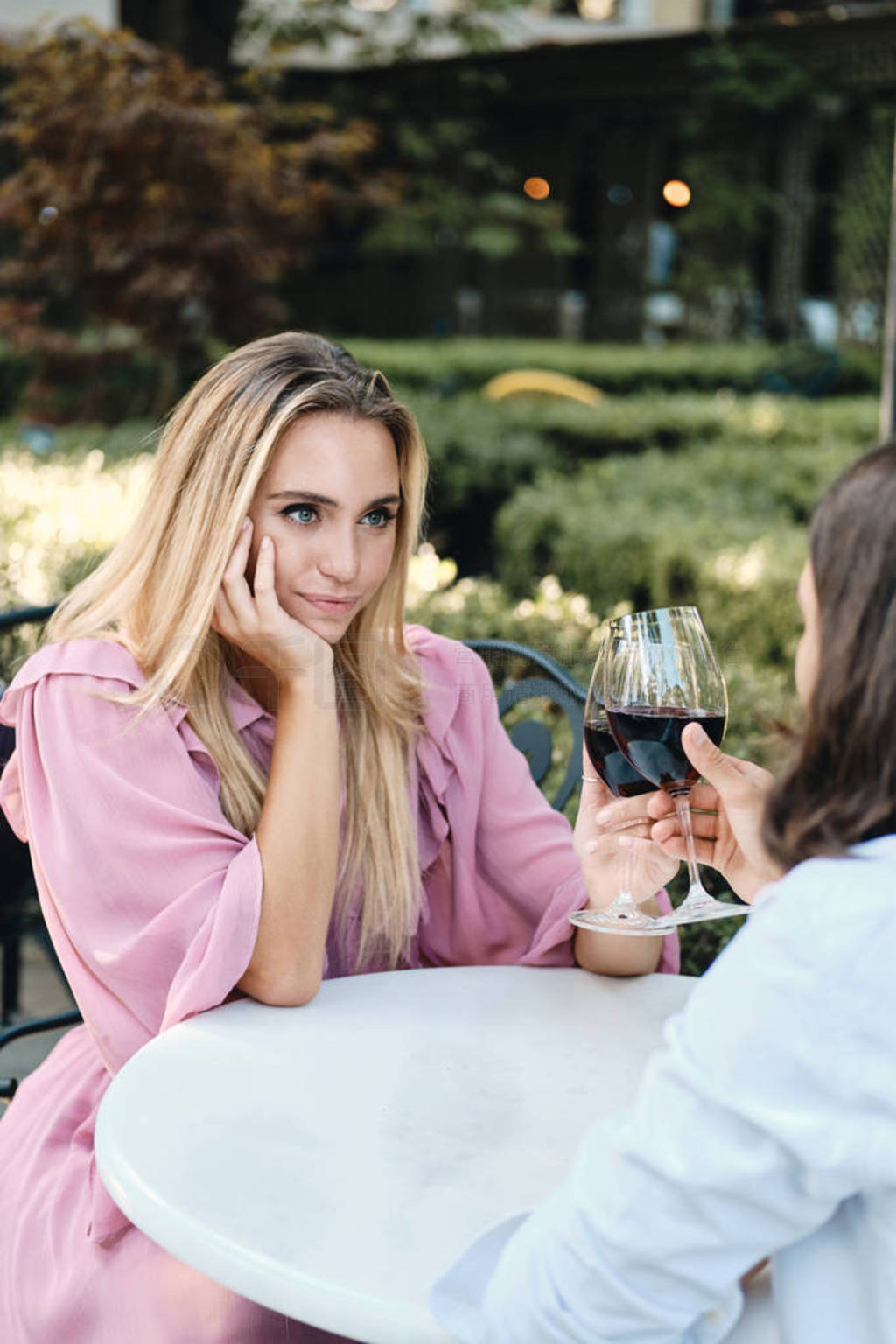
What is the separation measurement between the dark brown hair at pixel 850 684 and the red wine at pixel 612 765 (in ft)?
1.93

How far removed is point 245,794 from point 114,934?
27 cm

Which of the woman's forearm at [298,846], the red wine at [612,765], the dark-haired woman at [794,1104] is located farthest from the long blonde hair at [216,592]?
the dark-haired woman at [794,1104]

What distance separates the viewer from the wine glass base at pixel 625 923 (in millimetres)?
1674

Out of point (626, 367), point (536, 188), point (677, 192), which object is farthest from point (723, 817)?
point (536, 188)

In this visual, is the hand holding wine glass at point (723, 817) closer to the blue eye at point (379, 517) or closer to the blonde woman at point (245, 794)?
the blonde woman at point (245, 794)

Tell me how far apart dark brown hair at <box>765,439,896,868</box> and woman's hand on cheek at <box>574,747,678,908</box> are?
2.20ft

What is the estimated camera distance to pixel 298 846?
1740 mm

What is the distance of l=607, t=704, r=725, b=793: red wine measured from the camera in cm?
159

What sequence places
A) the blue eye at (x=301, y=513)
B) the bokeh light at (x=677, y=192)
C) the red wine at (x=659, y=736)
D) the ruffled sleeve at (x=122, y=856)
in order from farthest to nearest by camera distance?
1. the bokeh light at (x=677, y=192)
2. the blue eye at (x=301, y=513)
3. the ruffled sleeve at (x=122, y=856)
4. the red wine at (x=659, y=736)

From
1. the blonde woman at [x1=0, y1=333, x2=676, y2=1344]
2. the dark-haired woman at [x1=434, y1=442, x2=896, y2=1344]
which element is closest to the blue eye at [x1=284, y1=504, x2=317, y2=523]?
the blonde woman at [x1=0, y1=333, x2=676, y2=1344]

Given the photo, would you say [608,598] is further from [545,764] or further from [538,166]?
[538,166]

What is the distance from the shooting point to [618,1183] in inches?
40.1

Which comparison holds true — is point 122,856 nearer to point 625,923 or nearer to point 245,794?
point 245,794

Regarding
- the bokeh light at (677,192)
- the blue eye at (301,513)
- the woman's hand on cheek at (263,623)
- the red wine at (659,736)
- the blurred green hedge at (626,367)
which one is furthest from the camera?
the bokeh light at (677,192)
